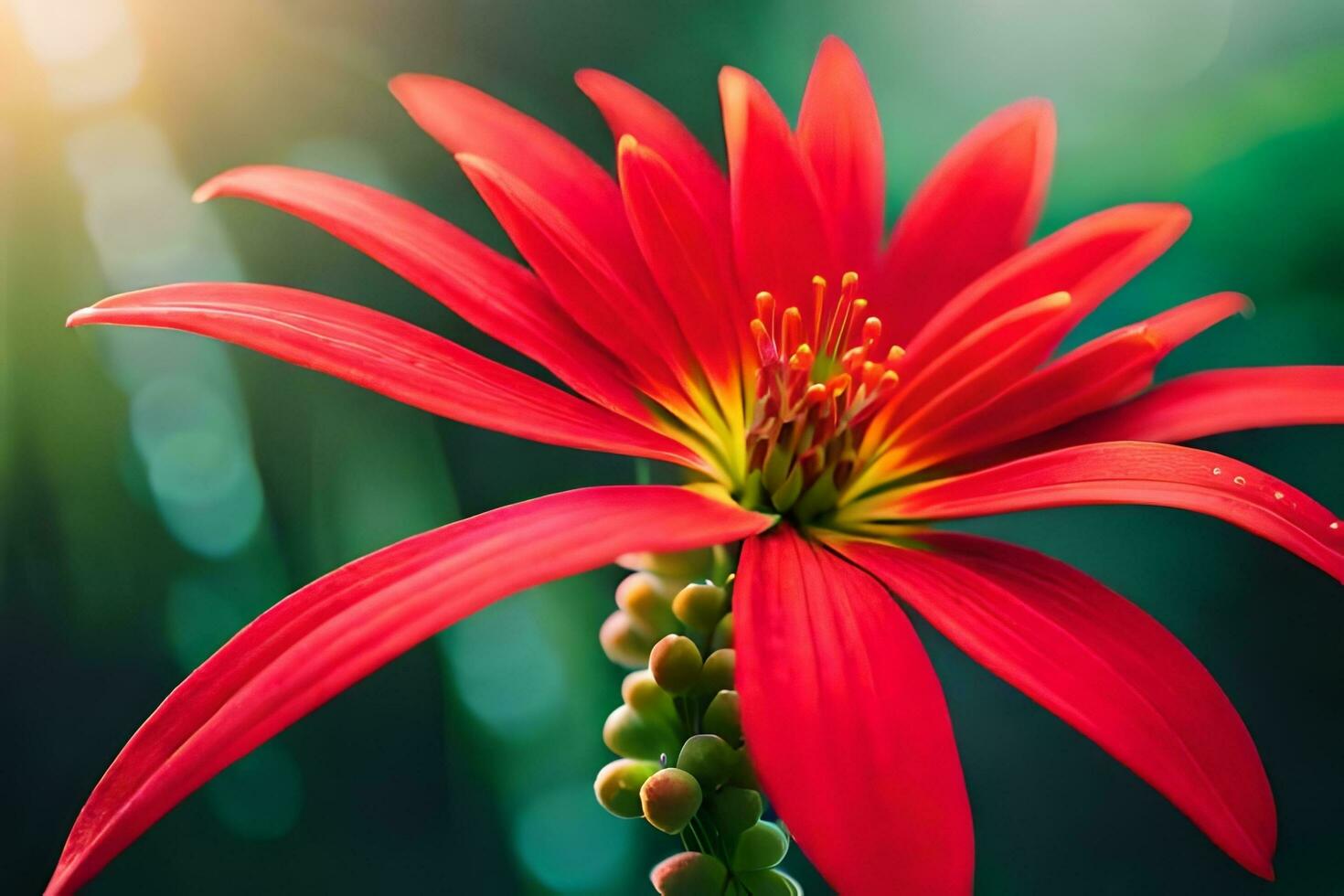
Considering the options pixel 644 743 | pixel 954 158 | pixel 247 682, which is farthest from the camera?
pixel 954 158

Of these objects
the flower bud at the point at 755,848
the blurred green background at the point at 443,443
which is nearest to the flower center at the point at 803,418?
the flower bud at the point at 755,848

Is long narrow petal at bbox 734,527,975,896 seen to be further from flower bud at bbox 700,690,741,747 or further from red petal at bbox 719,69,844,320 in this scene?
red petal at bbox 719,69,844,320

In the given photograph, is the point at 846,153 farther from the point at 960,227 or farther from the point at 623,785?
the point at 623,785

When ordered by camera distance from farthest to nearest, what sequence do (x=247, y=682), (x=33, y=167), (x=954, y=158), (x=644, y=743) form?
(x=33, y=167) < (x=954, y=158) < (x=644, y=743) < (x=247, y=682)

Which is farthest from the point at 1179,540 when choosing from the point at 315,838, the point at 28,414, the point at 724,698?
the point at 28,414

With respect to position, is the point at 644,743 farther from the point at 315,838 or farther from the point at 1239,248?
the point at 1239,248

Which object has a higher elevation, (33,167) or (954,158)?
(954,158)

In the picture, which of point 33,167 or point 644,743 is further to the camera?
point 33,167
